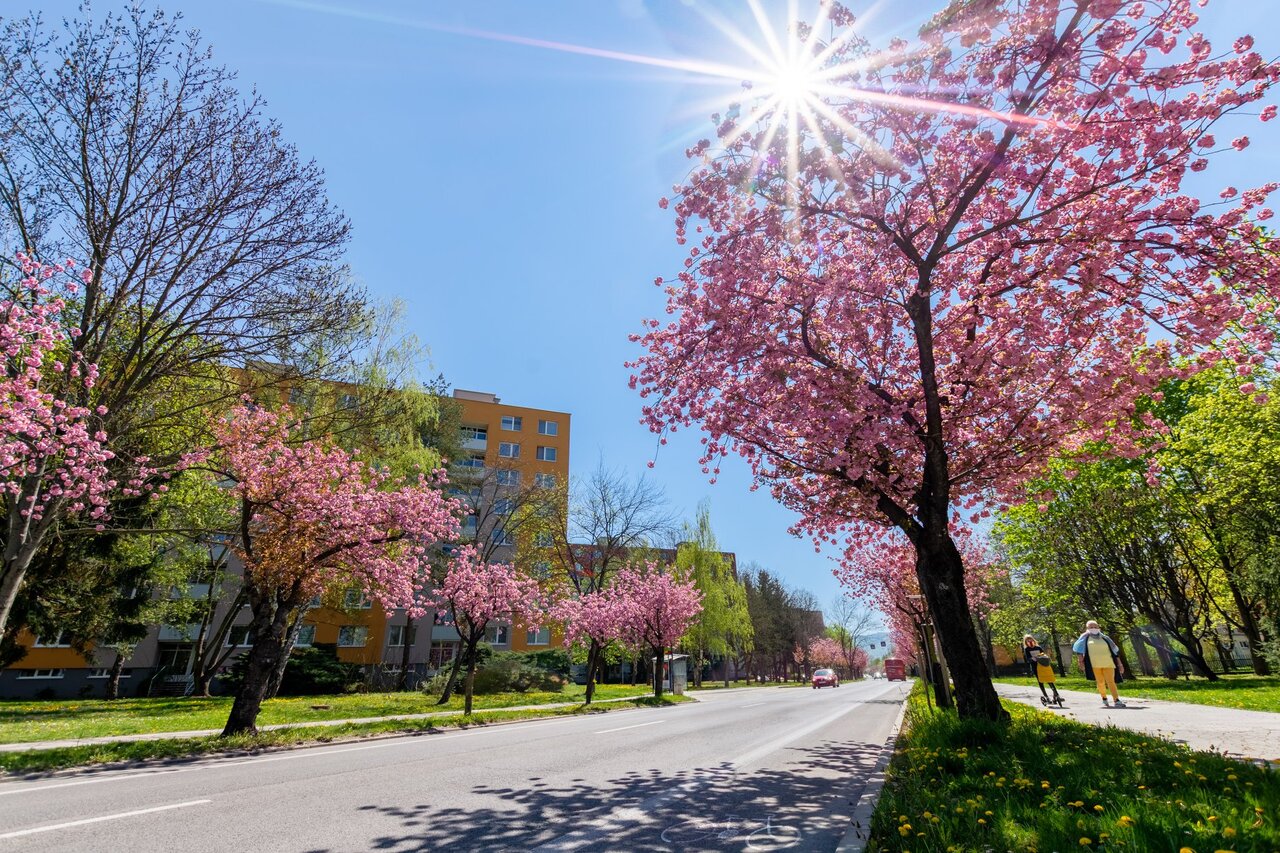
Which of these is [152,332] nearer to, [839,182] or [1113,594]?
[839,182]

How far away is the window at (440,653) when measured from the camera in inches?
→ 1720

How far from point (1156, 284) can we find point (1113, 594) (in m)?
26.7

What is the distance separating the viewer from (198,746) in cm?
1051

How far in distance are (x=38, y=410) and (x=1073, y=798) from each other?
1356cm

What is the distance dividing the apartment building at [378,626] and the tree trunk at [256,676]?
32.9 feet

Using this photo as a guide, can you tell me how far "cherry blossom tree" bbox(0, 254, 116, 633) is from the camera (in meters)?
8.84

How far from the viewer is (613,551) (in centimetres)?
3544

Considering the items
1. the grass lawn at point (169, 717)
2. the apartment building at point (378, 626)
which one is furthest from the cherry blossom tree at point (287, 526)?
the apartment building at point (378, 626)

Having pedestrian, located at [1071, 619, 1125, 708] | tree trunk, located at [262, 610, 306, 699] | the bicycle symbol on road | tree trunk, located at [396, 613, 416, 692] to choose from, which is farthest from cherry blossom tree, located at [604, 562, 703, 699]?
the bicycle symbol on road

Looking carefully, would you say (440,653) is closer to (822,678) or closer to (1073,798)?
(822,678)

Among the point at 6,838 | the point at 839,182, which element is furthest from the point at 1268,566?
the point at 6,838

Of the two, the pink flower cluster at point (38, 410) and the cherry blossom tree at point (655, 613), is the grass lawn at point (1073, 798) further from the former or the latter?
the cherry blossom tree at point (655, 613)

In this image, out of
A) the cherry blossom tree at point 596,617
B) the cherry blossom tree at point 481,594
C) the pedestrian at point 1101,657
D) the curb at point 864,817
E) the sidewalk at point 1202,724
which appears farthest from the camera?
the cherry blossom tree at point 596,617

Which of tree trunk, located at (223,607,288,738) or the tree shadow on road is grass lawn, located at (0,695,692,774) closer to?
tree trunk, located at (223,607,288,738)
